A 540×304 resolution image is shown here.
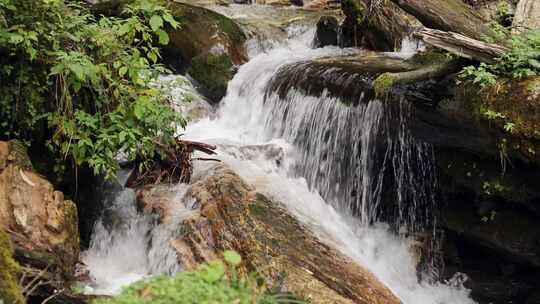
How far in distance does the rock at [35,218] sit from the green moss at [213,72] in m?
5.09

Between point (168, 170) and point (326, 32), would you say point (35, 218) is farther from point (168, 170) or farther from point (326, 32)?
point (326, 32)

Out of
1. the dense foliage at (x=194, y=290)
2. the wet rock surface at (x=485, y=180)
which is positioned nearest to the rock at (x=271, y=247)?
the dense foliage at (x=194, y=290)

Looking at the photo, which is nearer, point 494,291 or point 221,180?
point 221,180

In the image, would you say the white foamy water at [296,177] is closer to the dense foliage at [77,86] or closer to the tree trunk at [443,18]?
the tree trunk at [443,18]

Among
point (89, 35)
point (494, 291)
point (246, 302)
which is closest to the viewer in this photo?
point (246, 302)

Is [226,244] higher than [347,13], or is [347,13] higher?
[347,13]

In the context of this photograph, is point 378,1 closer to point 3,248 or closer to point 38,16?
point 38,16

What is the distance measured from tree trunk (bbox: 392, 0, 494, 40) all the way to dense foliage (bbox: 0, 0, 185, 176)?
108 inches

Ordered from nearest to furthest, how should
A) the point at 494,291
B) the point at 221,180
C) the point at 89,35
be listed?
the point at 89,35, the point at 221,180, the point at 494,291

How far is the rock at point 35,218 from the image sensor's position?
4.32 m

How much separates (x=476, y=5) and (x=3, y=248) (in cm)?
1103

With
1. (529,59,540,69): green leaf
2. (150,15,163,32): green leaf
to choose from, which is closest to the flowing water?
(529,59,540,69): green leaf

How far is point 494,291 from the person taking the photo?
630 centimetres

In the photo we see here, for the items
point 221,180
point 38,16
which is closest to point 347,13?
point 221,180
